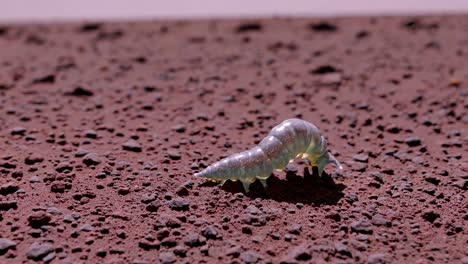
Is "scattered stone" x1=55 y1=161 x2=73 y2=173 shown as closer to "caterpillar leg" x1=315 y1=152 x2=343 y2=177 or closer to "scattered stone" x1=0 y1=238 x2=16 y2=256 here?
"scattered stone" x1=0 y1=238 x2=16 y2=256

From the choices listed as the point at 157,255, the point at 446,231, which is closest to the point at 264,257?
the point at 157,255

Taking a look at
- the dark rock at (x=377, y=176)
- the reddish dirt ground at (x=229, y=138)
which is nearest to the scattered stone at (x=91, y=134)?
the reddish dirt ground at (x=229, y=138)

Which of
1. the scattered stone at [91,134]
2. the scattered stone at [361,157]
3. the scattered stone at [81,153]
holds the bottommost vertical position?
the scattered stone at [361,157]

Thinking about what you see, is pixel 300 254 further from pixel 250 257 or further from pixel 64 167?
pixel 64 167

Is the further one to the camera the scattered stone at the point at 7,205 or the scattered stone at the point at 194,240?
the scattered stone at the point at 7,205

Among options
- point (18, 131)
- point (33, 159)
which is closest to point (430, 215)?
point (33, 159)

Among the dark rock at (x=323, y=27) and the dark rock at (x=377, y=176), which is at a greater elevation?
the dark rock at (x=323, y=27)

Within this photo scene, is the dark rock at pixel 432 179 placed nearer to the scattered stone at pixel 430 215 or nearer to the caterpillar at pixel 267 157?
the scattered stone at pixel 430 215

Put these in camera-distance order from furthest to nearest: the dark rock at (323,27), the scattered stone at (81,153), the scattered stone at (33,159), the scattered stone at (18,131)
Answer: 1. the dark rock at (323,27)
2. the scattered stone at (18,131)
3. the scattered stone at (81,153)
4. the scattered stone at (33,159)
